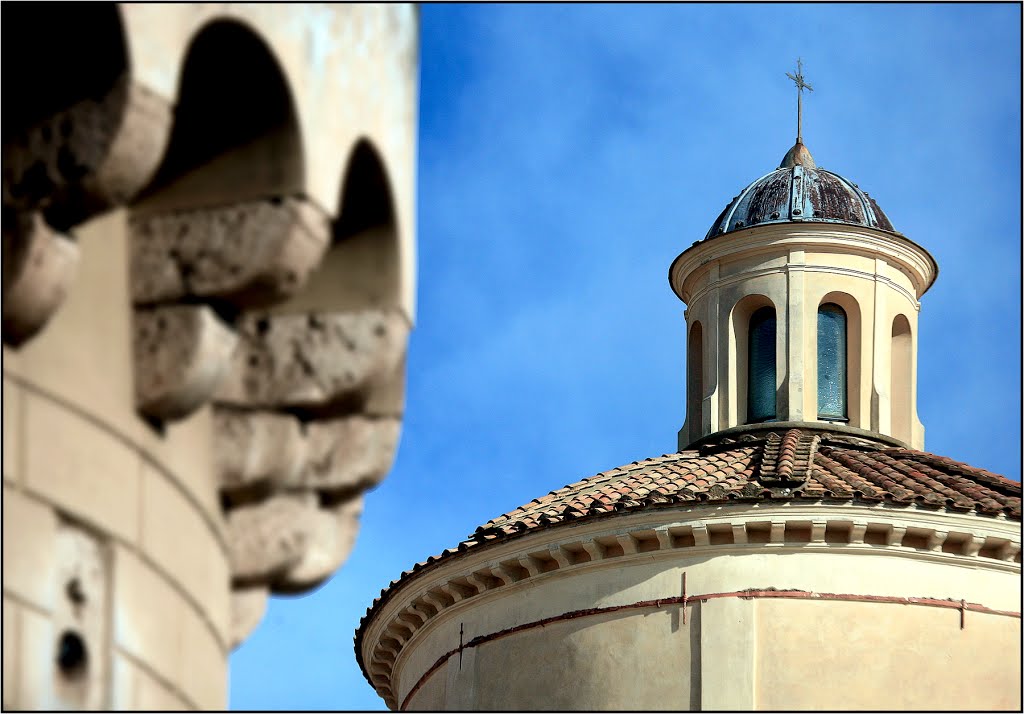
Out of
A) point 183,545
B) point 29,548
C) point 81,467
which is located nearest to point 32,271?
point 81,467

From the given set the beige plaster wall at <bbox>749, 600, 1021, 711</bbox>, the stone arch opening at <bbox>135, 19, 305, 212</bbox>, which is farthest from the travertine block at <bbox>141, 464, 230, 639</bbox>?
the beige plaster wall at <bbox>749, 600, 1021, 711</bbox>

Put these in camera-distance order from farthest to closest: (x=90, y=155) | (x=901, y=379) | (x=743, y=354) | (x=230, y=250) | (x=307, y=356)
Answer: (x=901, y=379), (x=743, y=354), (x=307, y=356), (x=230, y=250), (x=90, y=155)

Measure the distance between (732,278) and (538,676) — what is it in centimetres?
655

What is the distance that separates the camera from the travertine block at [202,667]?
25.6 ft

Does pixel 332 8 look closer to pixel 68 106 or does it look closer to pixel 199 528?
pixel 68 106

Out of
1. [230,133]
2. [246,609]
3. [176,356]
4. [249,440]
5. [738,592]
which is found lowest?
[246,609]

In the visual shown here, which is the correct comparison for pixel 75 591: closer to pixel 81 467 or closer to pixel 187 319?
pixel 81 467

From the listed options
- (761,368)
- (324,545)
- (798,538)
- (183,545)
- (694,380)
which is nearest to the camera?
(183,545)

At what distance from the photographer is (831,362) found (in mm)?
28594

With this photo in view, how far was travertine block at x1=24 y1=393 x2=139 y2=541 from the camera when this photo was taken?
714cm

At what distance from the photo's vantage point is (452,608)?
25203 millimetres

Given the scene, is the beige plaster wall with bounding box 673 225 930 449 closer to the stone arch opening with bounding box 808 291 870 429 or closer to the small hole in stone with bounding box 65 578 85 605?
the stone arch opening with bounding box 808 291 870 429

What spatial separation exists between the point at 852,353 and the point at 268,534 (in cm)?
2089

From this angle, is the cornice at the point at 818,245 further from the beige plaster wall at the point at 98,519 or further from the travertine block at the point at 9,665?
the travertine block at the point at 9,665
